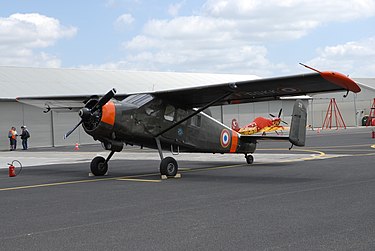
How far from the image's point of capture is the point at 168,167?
15148 millimetres

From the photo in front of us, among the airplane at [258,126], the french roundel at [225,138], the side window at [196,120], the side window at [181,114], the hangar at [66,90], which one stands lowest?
the french roundel at [225,138]

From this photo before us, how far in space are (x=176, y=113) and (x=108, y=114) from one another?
8.49 ft

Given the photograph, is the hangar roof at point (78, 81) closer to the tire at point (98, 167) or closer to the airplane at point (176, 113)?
the airplane at point (176, 113)

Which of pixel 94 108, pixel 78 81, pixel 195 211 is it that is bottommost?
pixel 195 211

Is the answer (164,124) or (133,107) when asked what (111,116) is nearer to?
(133,107)

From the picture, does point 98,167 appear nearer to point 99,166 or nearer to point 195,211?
point 99,166

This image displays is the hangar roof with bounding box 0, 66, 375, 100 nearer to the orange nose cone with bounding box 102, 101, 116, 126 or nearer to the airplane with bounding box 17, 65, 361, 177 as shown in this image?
the airplane with bounding box 17, 65, 361, 177

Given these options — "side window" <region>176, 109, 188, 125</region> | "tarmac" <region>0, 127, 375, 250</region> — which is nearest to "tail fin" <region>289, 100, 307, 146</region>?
"tarmac" <region>0, 127, 375, 250</region>

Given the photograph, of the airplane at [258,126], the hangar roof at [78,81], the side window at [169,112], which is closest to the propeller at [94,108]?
the side window at [169,112]

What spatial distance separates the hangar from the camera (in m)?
43.1

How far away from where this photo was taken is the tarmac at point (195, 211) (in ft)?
23.1

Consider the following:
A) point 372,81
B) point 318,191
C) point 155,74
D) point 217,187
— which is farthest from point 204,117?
point 372,81

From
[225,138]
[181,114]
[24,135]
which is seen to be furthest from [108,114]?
[24,135]

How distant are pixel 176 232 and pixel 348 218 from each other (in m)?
2.69
